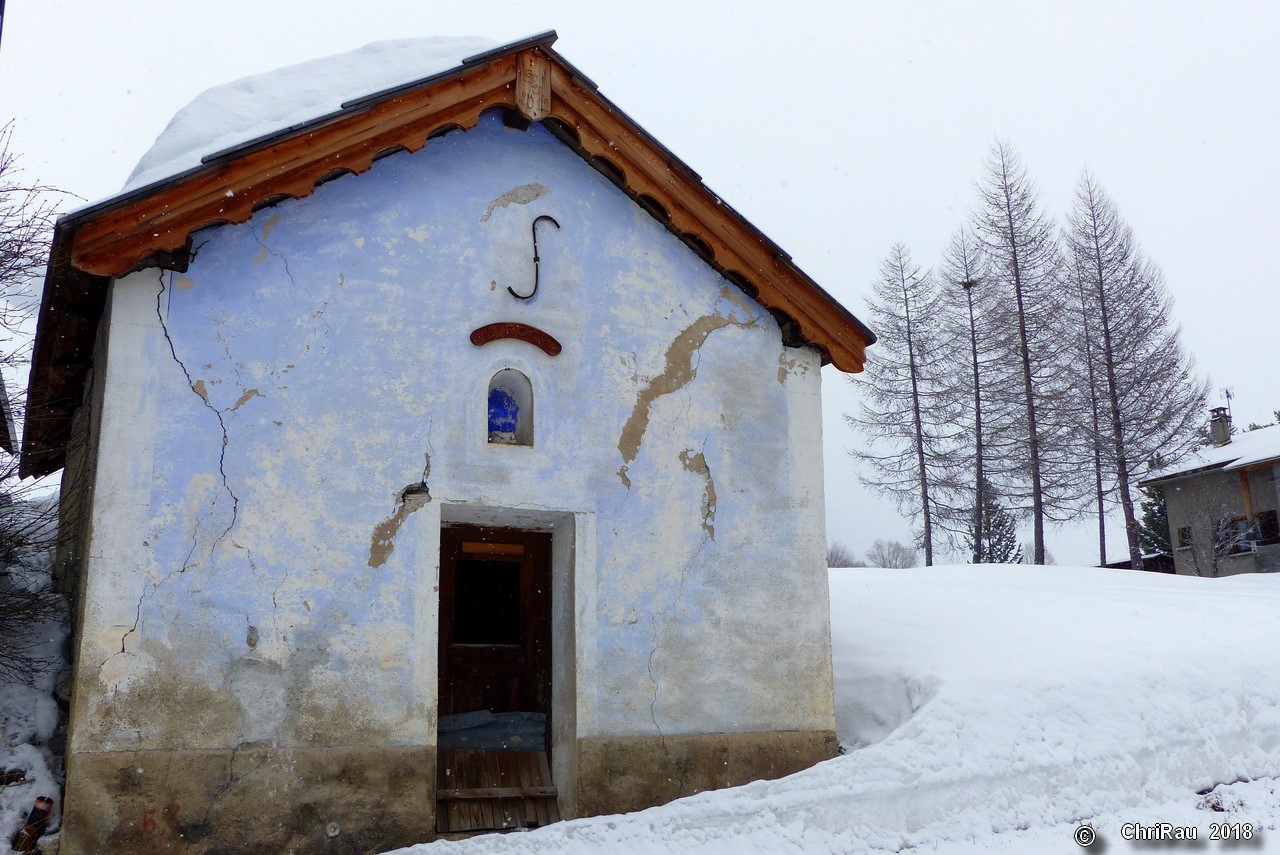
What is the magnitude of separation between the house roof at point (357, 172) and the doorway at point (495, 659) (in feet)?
9.88

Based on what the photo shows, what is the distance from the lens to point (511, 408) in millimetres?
8492

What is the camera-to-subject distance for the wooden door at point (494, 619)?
8.73m

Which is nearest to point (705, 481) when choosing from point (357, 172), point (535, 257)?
point (535, 257)

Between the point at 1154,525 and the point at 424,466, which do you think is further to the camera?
the point at 1154,525

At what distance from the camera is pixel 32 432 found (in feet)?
31.5

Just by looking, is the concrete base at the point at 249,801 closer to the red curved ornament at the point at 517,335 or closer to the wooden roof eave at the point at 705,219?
the red curved ornament at the point at 517,335

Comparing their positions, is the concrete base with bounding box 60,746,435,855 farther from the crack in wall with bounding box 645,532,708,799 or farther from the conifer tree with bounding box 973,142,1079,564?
the conifer tree with bounding box 973,142,1079,564

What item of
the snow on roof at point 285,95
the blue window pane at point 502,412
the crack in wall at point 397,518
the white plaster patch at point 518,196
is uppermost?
the snow on roof at point 285,95

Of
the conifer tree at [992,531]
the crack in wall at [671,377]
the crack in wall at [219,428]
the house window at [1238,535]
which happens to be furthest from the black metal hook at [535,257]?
the house window at [1238,535]

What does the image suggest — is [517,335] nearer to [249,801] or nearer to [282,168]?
[282,168]

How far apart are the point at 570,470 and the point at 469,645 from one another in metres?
1.86

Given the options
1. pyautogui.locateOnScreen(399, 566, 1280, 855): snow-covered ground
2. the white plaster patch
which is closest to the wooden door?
pyautogui.locateOnScreen(399, 566, 1280, 855): snow-covered ground

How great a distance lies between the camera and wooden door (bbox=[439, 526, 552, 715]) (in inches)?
344

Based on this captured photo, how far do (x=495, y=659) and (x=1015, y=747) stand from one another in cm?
435
